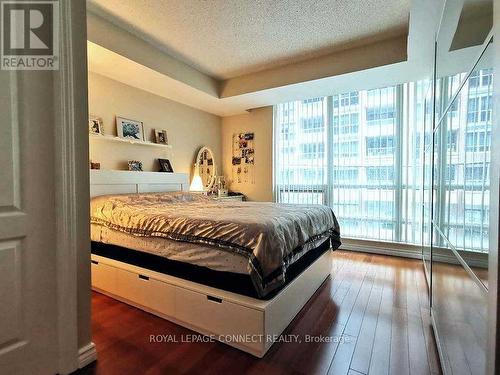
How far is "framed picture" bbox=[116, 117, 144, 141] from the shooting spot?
3244 mm

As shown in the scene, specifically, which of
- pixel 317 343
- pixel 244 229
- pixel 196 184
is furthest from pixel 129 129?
pixel 317 343

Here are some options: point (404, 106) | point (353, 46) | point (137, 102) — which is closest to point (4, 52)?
point (137, 102)

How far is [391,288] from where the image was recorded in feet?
8.16

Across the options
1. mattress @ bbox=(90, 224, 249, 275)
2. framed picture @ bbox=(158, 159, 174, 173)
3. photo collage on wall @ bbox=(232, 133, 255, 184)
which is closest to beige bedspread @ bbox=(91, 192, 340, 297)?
mattress @ bbox=(90, 224, 249, 275)

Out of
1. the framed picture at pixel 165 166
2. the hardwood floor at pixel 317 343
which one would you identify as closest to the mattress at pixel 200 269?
the hardwood floor at pixel 317 343

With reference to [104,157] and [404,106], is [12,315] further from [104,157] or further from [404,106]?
[404,106]

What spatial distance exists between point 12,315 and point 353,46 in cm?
371

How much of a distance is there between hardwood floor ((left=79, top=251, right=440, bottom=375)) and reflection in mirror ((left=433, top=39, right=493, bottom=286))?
72 centimetres

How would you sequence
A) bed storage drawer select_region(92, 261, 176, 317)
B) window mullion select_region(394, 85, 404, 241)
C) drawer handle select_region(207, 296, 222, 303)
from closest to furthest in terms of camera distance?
drawer handle select_region(207, 296, 222, 303), bed storage drawer select_region(92, 261, 176, 317), window mullion select_region(394, 85, 404, 241)

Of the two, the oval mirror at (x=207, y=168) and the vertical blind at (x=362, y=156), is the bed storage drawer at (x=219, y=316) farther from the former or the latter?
the oval mirror at (x=207, y=168)

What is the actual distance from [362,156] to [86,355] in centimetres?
378

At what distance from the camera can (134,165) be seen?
3428 millimetres

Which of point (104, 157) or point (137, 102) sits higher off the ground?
point (137, 102)

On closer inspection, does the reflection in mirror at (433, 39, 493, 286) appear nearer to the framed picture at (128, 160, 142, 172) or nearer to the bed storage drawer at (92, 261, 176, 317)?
the bed storage drawer at (92, 261, 176, 317)
